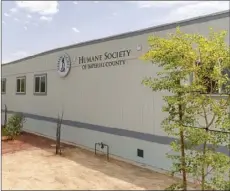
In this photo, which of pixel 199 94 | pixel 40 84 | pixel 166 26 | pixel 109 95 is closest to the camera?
pixel 199 94

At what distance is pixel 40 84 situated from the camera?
1573cm

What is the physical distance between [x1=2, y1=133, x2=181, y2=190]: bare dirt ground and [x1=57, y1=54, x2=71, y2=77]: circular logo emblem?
152 inches

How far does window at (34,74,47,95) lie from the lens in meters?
15.2

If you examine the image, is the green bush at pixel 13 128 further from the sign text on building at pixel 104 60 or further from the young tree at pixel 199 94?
the young tree at pixel 199 94

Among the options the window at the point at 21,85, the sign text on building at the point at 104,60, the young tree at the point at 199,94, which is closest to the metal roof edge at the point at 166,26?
the sign text on building at the point at 104,60

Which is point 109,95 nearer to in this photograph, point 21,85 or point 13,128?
point 13,128

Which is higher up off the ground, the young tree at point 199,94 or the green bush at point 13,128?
the young tree at point 199,94

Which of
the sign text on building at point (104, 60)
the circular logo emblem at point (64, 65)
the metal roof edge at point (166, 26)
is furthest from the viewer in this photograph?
the circular logo emblem at point (64, 65)

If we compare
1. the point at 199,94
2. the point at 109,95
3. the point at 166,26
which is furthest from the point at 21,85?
the point at 199,94

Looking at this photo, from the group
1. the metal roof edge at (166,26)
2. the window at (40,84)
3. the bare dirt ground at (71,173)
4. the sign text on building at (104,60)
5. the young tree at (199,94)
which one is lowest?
the bare dirt ground at (71,173)

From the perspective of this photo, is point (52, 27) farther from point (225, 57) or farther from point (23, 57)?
point (225, 57)

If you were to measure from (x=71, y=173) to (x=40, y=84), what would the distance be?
27.9ft

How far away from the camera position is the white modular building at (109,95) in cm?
902

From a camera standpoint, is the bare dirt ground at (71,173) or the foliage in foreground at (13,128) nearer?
the bare dirt ground at (71,173)
